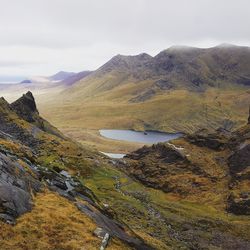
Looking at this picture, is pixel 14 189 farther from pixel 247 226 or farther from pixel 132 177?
pixel 132 177

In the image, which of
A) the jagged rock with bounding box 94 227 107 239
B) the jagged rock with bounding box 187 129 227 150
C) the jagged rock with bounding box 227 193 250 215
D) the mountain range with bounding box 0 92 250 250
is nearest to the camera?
the mountain range with bounding box 0 92 250 250

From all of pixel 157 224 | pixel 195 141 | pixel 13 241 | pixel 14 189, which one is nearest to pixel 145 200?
pixel 157 224

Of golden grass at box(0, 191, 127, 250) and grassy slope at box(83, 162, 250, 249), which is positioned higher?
golden grass at box(0, 191, 127, 250)

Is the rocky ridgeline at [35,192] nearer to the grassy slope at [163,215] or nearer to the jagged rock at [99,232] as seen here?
the jagged rock at [99,232]

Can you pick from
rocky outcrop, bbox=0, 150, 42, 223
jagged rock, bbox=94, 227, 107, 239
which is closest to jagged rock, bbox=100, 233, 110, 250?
jagged rock, bbox=94, 227, 107, 239

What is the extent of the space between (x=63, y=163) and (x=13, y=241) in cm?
7082

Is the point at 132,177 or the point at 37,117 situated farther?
the point at 37,117

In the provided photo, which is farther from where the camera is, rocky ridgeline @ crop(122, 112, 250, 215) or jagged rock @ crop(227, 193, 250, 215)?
rocky ridgeline @ crop(122, 112, 250, 215)

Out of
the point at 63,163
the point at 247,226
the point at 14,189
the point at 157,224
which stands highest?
the point at 14,189

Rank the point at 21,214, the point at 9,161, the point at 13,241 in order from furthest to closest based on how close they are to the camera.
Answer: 1. the point at 9,161
2. the point at 21,214
3. the point at 13,241

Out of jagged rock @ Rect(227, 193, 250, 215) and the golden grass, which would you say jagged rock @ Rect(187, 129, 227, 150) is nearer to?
jagged rock @ Rect(227, 193, 250, 215)

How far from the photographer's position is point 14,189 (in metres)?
44.2

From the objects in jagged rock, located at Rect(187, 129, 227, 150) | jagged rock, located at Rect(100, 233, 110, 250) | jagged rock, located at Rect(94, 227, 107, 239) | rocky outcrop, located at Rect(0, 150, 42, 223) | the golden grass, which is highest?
rocky outcrop, located at Rect(0, 150, 42, 223)

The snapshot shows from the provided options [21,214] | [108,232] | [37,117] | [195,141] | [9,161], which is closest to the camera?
[21,214]
